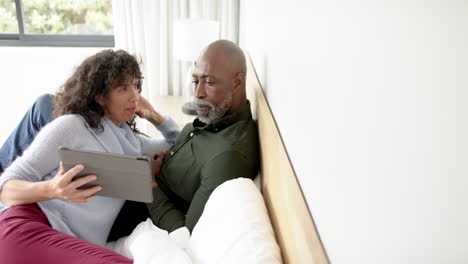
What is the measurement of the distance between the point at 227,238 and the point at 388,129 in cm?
57

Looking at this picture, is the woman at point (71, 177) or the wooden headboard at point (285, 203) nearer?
the wooden headboard at point (285, 203)

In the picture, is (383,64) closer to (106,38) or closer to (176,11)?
(176,11)

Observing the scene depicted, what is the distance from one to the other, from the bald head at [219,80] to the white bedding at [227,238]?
0.56 metres

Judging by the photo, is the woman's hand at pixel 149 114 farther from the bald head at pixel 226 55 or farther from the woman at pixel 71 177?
the bald head at pixel 226 55

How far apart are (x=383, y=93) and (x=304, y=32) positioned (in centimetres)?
45

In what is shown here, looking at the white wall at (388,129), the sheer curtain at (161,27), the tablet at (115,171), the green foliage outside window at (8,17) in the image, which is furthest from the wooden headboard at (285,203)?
the green foliage outside window at (8,17)

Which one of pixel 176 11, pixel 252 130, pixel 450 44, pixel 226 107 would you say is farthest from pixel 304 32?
pixel 176 11

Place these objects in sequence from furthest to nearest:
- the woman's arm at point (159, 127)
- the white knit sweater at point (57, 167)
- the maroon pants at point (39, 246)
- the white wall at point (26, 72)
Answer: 1. the white wall at point (26, 72)
2. the woman's arm at point (159, 127)
3. the white knit sweater at point (57, 167)
4. the maroon pants at point (39, 246)

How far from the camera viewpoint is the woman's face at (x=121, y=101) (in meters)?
1.47

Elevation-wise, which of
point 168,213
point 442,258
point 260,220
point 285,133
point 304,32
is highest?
point 304,32

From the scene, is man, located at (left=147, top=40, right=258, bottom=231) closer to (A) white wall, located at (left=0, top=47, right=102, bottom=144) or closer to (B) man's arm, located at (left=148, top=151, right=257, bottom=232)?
(B) man's arm, located at (left=148, top=151, right=257, bottom=232)

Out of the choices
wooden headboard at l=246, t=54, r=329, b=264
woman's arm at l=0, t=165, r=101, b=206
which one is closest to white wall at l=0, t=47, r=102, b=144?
woman's arm at l=0, t=165, r=101, b=206

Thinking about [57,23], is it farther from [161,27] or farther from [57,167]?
[57,167]

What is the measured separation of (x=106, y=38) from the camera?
3.41m
